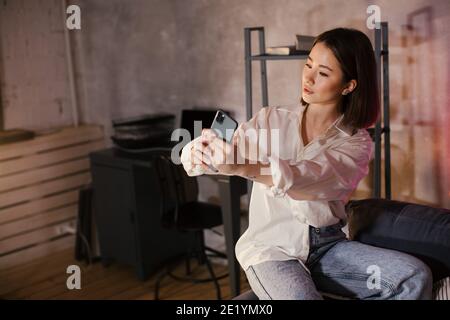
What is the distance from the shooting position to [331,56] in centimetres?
167

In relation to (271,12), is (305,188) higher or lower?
lower

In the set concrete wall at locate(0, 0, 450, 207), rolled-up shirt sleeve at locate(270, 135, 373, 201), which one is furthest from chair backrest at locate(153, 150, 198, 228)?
rolled-up shirt sleeve at locate(270, 135, 373, 201)

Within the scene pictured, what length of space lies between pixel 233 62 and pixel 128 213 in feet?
3.20

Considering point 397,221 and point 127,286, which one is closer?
point 397,221

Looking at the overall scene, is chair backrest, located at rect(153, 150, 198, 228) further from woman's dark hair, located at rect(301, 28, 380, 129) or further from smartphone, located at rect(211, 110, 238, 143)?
woman's dark hair, located at rect(301, 28, 380, 129)

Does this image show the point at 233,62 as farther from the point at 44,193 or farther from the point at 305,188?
the point at 305,188

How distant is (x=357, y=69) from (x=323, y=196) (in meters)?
0.37

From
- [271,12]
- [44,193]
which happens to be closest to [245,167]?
[271,12]

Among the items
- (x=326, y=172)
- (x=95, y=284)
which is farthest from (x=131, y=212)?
(x=326, y=172)

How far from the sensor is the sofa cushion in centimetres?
188

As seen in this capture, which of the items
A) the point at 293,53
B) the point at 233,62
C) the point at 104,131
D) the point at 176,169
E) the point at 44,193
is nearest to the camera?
the point at 293,53

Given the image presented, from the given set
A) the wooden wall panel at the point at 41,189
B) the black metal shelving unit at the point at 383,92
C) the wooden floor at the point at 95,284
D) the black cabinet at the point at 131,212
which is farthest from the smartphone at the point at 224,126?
the wooden wall panel at the point at 41,189

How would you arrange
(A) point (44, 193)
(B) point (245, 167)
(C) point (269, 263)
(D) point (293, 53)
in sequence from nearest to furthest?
1. (B) point (245, 167)
2. (C) point (269, 263)
3. (D) point (293, 53)
4. (A) point (44, 193)

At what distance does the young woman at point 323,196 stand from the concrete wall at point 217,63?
876mm
